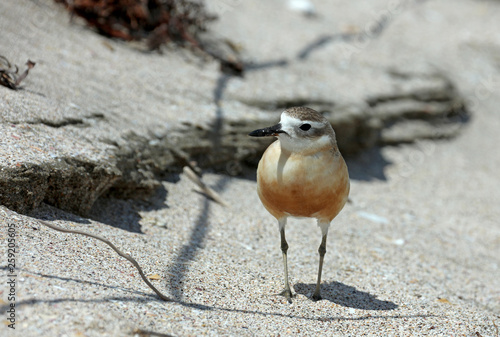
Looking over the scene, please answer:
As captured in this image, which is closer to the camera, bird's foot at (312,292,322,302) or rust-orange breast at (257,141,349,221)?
rust-orange breast at (257,141,349,221)

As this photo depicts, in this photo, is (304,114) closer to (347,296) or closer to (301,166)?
(301,166)

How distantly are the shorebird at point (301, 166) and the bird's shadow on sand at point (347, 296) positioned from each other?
71cm

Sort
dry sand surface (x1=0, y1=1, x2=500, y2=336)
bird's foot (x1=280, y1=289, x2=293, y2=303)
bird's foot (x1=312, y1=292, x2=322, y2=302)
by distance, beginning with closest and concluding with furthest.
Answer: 1. dry sand surface (x1=0, y1=1, x2=500, y2=336)
2. bird's foot (x1=280, y1=289, x2=293, y2=303)
3. bird's foot (x1=312, y1=292, x2=322, y2=302)

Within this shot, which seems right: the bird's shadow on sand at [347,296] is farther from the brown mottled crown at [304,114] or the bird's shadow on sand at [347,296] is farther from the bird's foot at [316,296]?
the brown mottled crown at [304,114]

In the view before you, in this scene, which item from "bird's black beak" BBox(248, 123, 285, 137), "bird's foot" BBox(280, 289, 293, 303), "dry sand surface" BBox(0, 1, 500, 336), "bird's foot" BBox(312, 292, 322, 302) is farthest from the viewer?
"bird's foot" BBox(312, 292, 322, 302)

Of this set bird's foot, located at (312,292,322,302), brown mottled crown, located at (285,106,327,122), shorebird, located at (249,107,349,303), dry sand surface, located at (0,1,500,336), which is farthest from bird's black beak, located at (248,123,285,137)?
bird's foot, located at (312,292,322,302)

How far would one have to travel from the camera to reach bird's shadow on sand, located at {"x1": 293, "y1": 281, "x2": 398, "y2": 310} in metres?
3.73

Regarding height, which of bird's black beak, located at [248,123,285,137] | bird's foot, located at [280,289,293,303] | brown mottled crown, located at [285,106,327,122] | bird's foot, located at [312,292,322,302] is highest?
brown mottled crown, located at [285,106,327,122]

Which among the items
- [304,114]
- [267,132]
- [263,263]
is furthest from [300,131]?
[263,263]

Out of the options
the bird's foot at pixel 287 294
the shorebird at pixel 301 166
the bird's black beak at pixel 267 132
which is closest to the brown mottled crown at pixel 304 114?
the shorebird at pixel 301 166

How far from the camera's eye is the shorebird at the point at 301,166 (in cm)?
331

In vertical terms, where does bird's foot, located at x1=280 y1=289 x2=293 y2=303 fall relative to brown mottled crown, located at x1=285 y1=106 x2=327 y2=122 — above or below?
below

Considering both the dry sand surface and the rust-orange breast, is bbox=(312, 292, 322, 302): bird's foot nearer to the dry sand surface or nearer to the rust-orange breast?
the dry sand surface

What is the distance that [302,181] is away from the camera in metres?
3.30
